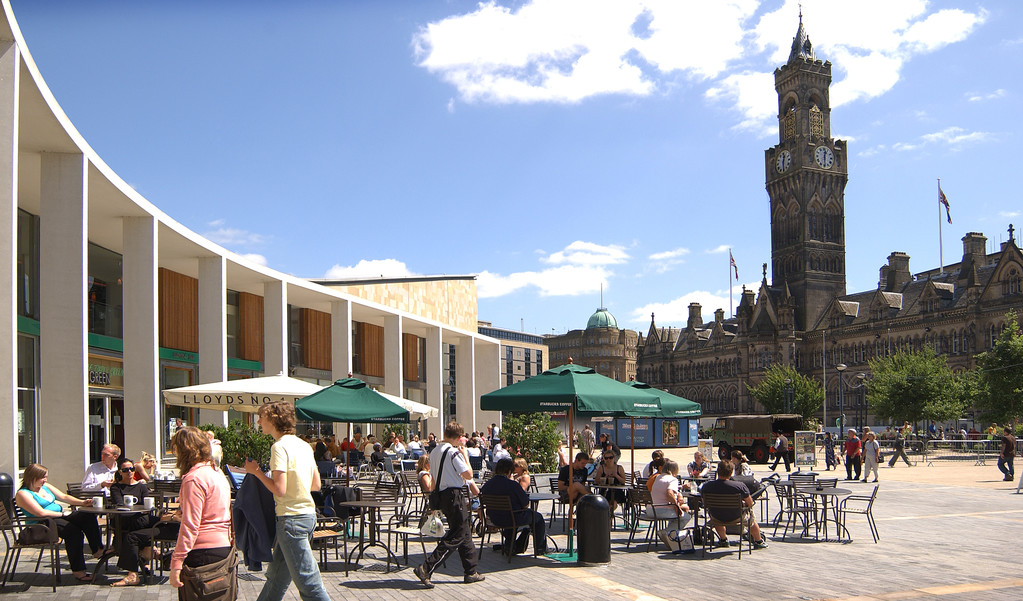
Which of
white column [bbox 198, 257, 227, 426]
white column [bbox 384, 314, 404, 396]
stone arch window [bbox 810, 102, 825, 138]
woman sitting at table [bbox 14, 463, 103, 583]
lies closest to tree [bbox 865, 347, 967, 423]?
white column [bbox 384, 314, 404, 396]

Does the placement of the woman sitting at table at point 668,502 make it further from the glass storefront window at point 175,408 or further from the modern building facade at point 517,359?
the modern building facade at point 517,359

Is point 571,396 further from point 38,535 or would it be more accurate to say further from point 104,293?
point 104,293

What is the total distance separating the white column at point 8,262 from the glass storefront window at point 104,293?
1225 cm

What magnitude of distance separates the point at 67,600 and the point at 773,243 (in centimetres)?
10405

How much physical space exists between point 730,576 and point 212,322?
21.6m

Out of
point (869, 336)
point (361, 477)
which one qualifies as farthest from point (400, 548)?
point (869, 336)

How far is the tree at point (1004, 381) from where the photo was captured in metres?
45.0

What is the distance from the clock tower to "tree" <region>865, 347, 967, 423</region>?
4358cm

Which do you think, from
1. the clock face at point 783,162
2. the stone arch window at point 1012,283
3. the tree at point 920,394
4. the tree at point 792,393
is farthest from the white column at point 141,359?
the clock face at point 783,162

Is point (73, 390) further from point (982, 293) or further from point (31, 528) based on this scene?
point (982, 293)

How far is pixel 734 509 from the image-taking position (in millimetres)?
11805

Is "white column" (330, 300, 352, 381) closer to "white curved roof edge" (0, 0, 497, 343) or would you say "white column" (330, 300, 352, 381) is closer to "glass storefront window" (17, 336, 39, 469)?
"white curved roof edge" (0, 0, 497, 343)

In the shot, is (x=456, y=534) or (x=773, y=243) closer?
(x=456, y=534)

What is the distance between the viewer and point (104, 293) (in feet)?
89.6
